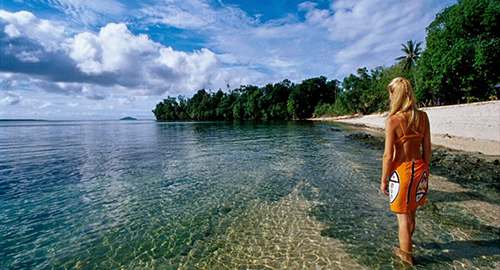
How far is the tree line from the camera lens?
1168 inches

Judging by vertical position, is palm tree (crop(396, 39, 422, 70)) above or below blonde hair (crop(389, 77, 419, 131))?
above

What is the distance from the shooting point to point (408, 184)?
333 centimetres

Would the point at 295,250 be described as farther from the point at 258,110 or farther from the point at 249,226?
the point at 258,110

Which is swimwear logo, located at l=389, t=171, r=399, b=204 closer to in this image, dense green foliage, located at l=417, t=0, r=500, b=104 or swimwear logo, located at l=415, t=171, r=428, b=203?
swimwear logo, located at l=415, t=171, r=428, b=203

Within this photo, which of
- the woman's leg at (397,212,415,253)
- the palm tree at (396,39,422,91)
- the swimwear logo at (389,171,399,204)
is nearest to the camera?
the swimwear logo at (389,171,399,204)

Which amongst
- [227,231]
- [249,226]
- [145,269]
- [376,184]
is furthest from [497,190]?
[145,269]

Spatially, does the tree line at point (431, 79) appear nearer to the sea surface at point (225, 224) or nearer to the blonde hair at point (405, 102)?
the sea surface at point (225, 224)

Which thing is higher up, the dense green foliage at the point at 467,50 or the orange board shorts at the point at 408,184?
the dense green foliage at the point at 467,50

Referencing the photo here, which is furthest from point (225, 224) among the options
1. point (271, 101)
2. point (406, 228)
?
point (271, 101)

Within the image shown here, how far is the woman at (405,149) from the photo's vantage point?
320 cm

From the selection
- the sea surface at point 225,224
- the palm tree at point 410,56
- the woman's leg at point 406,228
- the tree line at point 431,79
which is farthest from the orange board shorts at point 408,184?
the palm tree at point 410,56

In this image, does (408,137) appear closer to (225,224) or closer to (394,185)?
(394,185)

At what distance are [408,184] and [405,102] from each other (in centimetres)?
126

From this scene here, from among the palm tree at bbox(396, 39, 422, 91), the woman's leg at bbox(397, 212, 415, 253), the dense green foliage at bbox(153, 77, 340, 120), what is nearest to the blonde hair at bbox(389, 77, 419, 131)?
the woman's leg at bbox(397, 212, 415, 253)
